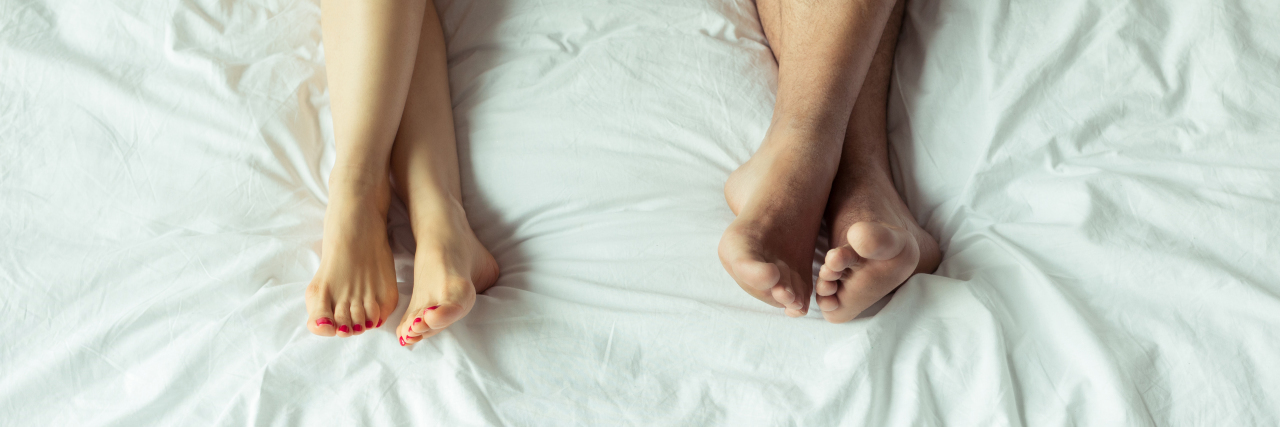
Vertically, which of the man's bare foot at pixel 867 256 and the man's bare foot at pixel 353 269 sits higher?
the man's bare foot at pixel 867 256

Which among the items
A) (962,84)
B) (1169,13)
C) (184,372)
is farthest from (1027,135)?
(184,372)

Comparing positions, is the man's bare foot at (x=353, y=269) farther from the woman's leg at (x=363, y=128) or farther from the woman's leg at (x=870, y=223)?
the woman's leg at (x=870, y=223)

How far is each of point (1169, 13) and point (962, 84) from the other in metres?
0.22

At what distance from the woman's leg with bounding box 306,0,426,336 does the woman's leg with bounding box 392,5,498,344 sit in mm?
28

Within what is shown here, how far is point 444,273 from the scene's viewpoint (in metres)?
0.72

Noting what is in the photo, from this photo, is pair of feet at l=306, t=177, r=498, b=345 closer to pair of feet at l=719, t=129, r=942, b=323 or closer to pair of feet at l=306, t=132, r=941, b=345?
pair of feet at l=306, t=132, r=941, b=345

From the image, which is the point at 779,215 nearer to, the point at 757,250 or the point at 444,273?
the point at 757,250

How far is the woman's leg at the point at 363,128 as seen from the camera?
0.76 m

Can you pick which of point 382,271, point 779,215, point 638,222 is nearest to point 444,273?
point 382,271

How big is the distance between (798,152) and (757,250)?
165 millimetres

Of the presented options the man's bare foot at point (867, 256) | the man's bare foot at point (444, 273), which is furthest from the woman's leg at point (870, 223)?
the man's bare foot at point (444, 273)

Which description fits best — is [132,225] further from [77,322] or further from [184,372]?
[184,372]

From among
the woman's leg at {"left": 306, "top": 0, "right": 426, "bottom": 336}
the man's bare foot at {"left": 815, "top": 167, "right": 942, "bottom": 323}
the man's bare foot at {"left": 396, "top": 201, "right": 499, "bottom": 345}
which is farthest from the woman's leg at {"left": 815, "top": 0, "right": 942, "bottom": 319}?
the woman's leg at {"left": 306, "top": 0, "right": 426, "bottom": 336}

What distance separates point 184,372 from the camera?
67cm
